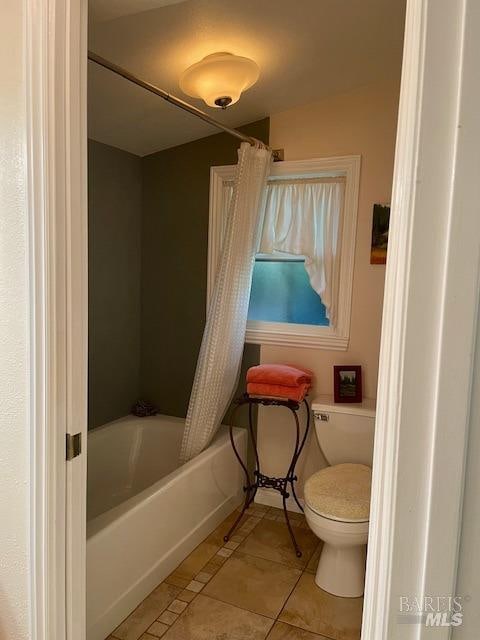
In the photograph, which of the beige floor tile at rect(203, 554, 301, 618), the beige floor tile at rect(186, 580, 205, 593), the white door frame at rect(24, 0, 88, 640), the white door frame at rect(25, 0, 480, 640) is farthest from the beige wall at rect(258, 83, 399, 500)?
the white door frame at rect(25, 0, 480, 640)

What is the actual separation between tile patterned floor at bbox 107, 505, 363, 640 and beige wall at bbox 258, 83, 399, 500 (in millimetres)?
624

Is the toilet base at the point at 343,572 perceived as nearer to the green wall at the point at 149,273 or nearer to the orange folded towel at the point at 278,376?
the orange folded towel at the point at 278,376

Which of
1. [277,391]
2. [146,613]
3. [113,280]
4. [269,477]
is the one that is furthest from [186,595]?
[113,280]

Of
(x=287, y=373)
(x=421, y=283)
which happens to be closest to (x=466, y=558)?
(x=421, y=283)

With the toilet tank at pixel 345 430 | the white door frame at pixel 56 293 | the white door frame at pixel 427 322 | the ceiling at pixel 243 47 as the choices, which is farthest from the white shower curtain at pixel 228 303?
the white door frame at pixel 427 322

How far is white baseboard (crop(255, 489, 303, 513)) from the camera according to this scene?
2838 mm

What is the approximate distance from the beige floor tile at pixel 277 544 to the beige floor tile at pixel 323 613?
0.21 metres

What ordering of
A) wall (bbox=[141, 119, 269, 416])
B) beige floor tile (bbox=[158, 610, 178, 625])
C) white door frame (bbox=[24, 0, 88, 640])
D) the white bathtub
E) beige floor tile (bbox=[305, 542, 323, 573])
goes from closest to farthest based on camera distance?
white door frame (bbox=[24, 0, 88, 640])
the white bathtub
beige floor tile (bbox=[158, 610, 178, 625])
beige floor tile (bbox=[305, 542, 323, 573])
wall (bbox=[141, 119, 269, 416])

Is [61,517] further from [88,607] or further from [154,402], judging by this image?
[154,402]

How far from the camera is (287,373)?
2471mm

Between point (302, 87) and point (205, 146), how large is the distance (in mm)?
755

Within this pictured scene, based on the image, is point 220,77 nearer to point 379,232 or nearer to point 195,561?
point 379,232

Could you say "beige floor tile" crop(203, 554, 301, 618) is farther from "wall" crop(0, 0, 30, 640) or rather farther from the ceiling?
the ceiling

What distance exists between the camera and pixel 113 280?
2.87 m
